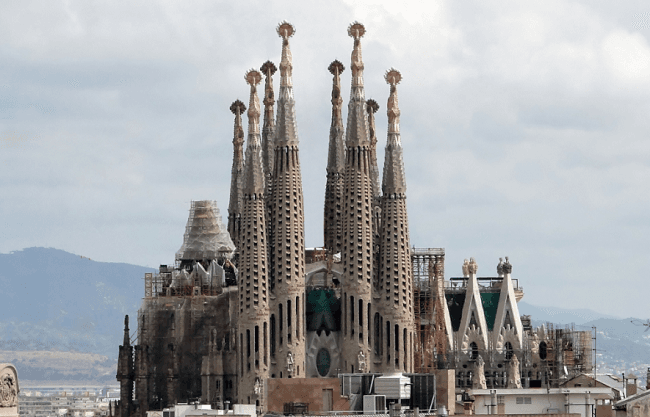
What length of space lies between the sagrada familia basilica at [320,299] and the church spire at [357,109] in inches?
3.6

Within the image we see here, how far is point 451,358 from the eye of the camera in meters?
114

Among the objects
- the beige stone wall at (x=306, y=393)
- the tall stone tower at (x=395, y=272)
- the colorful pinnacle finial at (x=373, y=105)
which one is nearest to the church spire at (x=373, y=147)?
the colorful pinnacle finial at (x=373, y=105)

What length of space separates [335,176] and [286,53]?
39.0 ft

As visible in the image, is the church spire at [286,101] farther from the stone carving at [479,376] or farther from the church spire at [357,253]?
the stone carving at [479,376]

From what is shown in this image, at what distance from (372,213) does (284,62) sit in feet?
38.1

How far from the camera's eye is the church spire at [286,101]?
106 meters

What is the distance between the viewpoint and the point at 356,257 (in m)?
104

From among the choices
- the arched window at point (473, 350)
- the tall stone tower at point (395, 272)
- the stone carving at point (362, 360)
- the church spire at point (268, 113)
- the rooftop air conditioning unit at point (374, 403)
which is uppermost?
the church spire at point (268, 113)

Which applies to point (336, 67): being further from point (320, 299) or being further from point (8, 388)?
point (8, 388)

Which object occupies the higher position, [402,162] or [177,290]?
[402,162]

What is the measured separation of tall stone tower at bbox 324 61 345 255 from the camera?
378 ft

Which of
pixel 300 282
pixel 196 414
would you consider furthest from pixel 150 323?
pixel 196 414

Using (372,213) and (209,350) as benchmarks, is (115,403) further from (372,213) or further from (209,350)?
(372,213)

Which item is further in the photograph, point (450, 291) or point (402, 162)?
point (450, 291)
